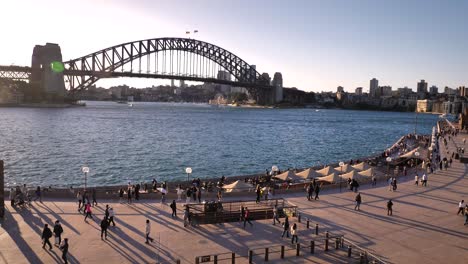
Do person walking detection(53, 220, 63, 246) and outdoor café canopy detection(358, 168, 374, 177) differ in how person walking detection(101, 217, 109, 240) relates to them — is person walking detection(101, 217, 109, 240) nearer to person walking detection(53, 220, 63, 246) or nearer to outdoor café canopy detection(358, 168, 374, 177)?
person walking detection(53, 220, 63, 246)

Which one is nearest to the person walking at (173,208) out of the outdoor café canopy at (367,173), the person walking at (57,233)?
the person walking at (57,233)

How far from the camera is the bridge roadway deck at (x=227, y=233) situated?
1134 centimetres

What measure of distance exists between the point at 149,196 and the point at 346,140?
52744 mm

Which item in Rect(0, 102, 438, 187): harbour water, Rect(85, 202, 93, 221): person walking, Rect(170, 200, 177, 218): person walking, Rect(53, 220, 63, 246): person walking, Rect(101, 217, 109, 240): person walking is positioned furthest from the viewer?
Rect(0, 102, 438, 187): harbour water

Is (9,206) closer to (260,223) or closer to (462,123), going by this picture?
(260,223)

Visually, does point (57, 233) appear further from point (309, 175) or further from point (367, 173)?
point (367, 173)

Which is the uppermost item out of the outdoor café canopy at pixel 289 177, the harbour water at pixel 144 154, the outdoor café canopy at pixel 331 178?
the outdoor café canopy at pixel 331 178

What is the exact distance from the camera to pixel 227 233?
43.9 ft

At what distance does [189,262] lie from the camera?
10.8 meters

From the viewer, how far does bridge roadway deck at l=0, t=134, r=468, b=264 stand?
11.3 m

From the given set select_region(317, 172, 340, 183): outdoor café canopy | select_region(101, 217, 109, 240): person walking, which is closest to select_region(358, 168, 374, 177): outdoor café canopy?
select_region(317, 172, 340, 183): outdoor café canopy

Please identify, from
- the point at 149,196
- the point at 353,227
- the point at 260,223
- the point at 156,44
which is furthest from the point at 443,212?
the point at 156,44

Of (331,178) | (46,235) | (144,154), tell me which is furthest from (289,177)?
(144,154)

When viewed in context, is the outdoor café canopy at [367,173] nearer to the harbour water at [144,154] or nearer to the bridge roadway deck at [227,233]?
the bridge roadway deck at [227,233]
